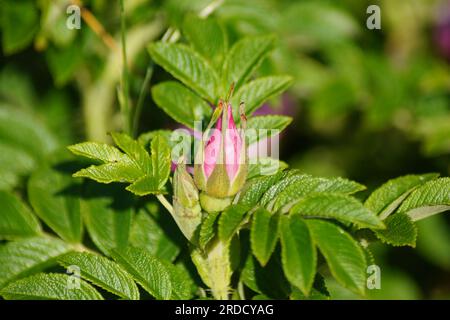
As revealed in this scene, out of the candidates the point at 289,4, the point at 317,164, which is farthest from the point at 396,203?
the point at 317,164

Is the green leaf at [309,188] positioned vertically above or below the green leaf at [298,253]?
above

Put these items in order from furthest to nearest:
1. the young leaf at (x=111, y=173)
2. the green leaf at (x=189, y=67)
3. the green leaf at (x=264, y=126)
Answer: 1. the green leaf at (x=189, y=67)
2. the green leaf at (x=264, y=126)
3. the young leaf at (x=111, y=173)

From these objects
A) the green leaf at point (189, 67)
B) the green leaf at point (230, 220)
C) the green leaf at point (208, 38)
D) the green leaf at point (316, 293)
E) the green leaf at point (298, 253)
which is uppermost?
the green leaf at point (208, 38)

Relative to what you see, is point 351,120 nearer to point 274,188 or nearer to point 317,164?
point 317,164

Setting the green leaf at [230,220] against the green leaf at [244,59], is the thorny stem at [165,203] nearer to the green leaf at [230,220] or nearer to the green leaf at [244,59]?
the green leaf at [230,220]

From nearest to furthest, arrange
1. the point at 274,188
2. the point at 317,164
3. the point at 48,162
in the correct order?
the point at 274,188 → the point at 48,162 → the point at 317,164

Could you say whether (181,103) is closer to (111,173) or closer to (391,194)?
(111,173)

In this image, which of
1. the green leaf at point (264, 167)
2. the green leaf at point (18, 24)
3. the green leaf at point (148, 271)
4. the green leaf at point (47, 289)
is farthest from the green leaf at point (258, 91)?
the green leaf at point (18, 24)

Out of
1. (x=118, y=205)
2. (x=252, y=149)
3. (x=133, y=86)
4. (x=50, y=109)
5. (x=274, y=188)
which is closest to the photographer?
(x=274, y=188)
